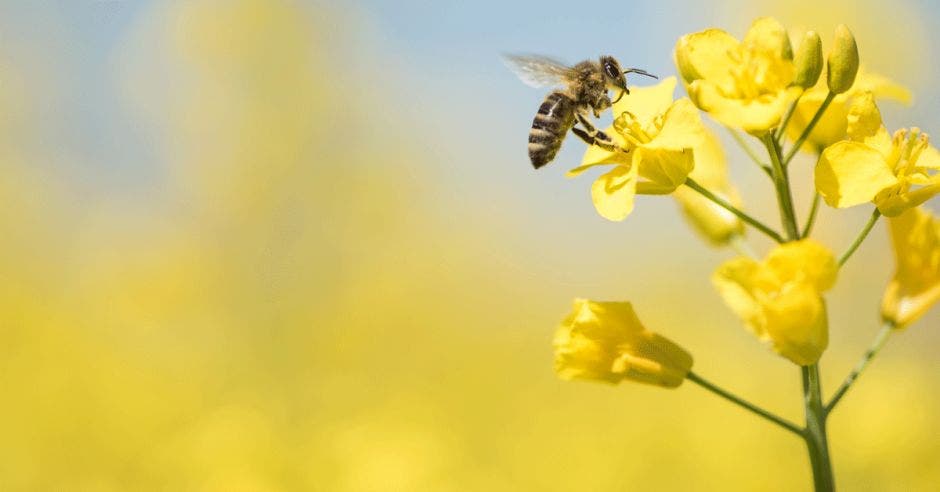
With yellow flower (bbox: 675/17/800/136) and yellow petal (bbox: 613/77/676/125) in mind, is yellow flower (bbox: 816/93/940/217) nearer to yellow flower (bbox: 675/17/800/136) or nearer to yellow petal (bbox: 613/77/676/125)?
yellow flower (bbox: 675/17/800/136)

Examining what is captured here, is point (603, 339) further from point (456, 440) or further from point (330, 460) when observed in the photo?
point (456, 440)

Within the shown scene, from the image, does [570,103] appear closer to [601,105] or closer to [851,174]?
[601,105]

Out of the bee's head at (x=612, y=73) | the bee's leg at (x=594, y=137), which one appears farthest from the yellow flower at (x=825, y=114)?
the bee's head at (x=612, y=73)

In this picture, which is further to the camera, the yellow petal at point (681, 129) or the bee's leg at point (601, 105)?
the bee's leg at point (601, 105)

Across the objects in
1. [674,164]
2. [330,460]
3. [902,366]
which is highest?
[902,366]

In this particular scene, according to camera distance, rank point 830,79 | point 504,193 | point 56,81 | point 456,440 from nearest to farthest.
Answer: point 830,79 < point 456,440 < point 56,81 < point 504,193

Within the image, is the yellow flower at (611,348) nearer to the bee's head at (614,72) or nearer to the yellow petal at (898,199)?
the yellow petal at (898,199)

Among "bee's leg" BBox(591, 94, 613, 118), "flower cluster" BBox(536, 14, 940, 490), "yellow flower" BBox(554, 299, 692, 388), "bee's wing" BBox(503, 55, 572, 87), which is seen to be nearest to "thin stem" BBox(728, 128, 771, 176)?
"flower cluster" BBox(536, 14, 940, 490)

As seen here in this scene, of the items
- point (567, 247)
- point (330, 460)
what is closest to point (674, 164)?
point (330, 460)
